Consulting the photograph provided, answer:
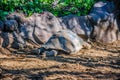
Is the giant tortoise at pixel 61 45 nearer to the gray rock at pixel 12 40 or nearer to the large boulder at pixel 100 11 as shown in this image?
the gray rock at pixel 12 40

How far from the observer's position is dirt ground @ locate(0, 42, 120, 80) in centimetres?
540

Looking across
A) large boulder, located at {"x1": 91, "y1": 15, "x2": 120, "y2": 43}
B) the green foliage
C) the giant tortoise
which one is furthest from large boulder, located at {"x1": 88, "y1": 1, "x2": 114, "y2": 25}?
the giant tortoise

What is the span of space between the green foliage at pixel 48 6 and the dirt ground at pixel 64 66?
1.94m

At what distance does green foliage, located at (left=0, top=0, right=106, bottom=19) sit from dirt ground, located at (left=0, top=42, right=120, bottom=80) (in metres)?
1.94

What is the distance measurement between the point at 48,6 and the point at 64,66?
345 cm

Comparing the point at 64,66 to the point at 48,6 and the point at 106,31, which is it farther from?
the point at 48,6

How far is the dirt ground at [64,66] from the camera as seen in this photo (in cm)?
540

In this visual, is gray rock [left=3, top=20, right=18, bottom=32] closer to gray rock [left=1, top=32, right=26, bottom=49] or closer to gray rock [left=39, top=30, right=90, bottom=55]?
gray rock [left=1, top=32, right=26, bottom=49]

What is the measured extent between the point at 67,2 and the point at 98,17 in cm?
136

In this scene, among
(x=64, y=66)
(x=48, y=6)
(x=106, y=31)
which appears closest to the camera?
(x=64, y=66)

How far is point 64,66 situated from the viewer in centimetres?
598

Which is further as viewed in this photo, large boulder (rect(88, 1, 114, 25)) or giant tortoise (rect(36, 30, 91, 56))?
large boulder (rect(88, 1, 114, 25))

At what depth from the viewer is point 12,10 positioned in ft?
28.0

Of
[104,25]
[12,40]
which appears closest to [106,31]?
[104,25]
